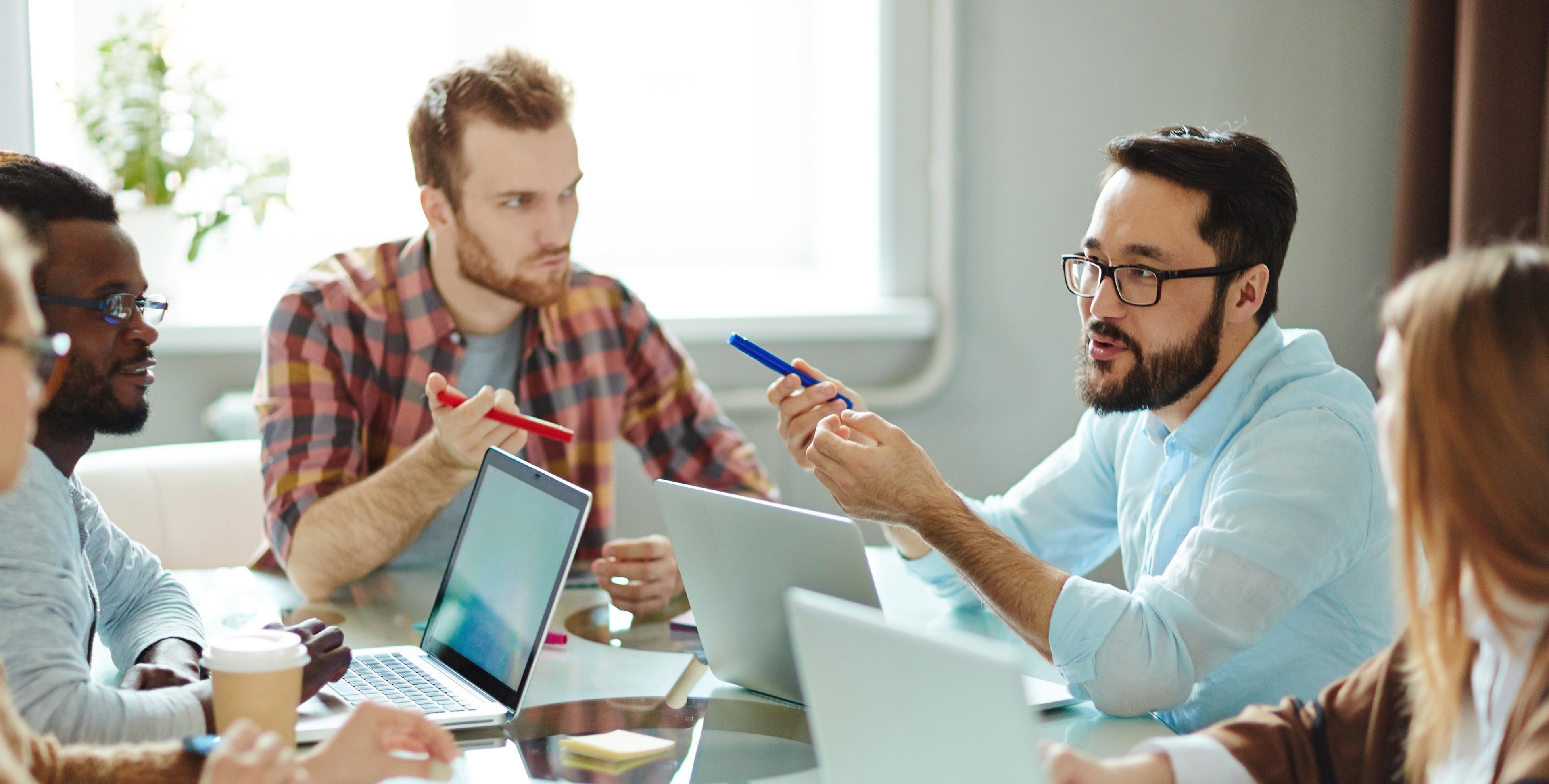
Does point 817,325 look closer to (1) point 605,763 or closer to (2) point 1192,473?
(2) point 1192,473

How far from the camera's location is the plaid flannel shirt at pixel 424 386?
1.75 meters

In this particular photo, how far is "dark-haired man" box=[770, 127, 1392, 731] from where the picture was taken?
120cm

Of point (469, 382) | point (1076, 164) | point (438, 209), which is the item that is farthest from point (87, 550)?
point (1076, 164)

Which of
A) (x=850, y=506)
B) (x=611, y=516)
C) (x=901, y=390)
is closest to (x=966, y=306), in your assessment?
(x=901, y=390)

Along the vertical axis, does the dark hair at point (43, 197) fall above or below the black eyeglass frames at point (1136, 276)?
above

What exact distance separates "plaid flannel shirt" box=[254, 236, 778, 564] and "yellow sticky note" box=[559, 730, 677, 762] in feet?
2.48

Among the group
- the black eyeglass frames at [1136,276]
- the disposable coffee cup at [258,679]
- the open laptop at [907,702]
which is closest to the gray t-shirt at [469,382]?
the disposable coffee cup at [258,679]

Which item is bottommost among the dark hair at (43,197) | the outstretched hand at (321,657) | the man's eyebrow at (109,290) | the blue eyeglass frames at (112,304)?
the outstretched hand at (321,657)

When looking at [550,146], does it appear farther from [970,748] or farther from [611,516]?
[970,748]

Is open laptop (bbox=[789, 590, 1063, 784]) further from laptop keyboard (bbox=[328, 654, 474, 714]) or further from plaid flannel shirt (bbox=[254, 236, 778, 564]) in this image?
plaid flannel shirt (bbox=[254, 236, 778, 564])

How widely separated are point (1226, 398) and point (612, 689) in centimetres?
71

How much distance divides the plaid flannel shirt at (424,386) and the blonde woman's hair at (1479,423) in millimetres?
1184

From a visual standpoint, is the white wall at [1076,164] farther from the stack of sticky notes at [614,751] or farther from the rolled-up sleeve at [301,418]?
the stack of sticky notes at [614,751]

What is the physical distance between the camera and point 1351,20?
8.40 ft
